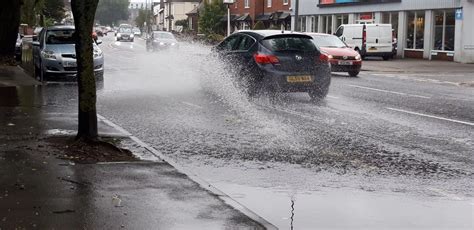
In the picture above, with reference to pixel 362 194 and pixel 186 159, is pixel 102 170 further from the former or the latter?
pixel 362 194

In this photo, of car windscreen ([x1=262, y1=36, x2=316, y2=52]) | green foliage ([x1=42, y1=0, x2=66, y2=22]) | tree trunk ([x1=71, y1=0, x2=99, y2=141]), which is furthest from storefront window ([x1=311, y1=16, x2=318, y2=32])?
tree trunk ([x1=71, y1=0, x2=99, y2=141])

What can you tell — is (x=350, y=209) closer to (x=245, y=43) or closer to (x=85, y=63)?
(x=85, y=63)

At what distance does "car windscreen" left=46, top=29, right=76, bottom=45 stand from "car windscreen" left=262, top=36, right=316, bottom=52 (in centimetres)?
755

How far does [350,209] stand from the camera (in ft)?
20.7

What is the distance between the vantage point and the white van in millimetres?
35531

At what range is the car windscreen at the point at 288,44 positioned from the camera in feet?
49.2

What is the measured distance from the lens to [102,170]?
7617mm

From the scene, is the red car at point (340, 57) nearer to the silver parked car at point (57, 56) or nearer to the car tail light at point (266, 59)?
the silver parked car at point (57, 56)

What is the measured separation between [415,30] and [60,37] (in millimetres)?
23907

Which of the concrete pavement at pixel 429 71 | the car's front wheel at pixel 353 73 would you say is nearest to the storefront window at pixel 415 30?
the concrete pavement at pixel 429 71

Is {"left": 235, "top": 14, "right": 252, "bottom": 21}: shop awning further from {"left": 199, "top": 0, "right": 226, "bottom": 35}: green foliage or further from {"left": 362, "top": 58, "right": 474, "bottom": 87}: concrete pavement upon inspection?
{"left": 362, "top": 58, "right": 474, "bottom": 87}: concrete pavement

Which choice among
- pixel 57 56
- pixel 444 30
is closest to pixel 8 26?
pixel 57 56

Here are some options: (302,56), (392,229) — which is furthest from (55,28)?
(392,229)

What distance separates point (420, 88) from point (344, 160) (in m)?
12.5
